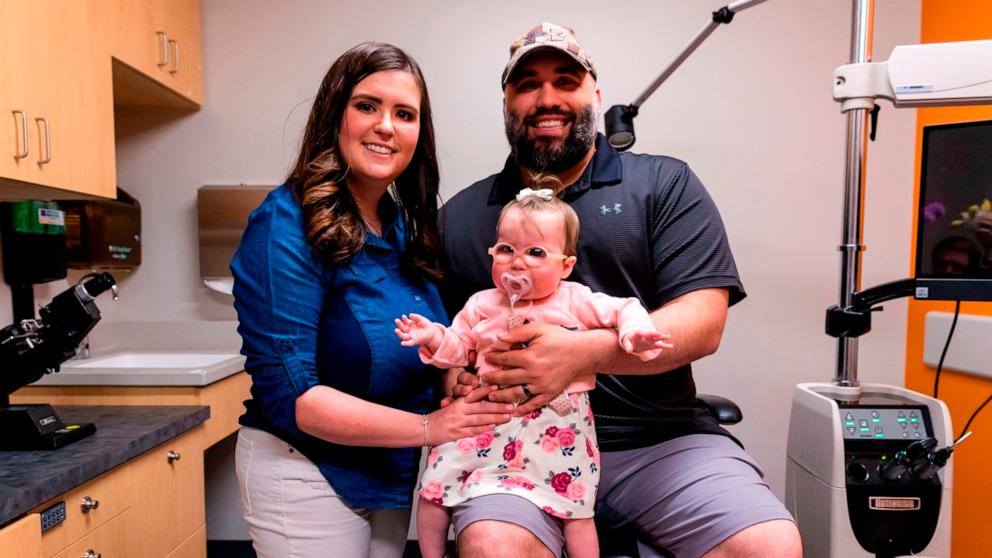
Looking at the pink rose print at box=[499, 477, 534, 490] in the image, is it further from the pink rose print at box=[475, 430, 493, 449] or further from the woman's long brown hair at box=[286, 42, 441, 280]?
the woman's long brown hair at box=[286, 42, 441, 280]

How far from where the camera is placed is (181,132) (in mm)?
2604

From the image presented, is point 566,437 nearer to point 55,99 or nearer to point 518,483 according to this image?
point 518,483

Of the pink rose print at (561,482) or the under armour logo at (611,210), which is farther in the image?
the under armour logo at (611,210)

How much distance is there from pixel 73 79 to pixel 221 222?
83 centimetres

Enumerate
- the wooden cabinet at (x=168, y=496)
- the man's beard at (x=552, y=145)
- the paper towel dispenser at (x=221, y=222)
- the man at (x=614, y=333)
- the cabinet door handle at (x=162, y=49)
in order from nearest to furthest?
1. the man at (x=614, y=333)
2. the man's beard at (x=552, y=145)
3. the wooden cabinet at (x=168, y=496)
4. the cabinet door handle at (x=162, y=49)
5. the paper towel dispenser at (x=221, y=222)

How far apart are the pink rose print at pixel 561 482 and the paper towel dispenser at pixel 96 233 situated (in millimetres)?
2042

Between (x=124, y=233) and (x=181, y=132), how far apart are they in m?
0.47

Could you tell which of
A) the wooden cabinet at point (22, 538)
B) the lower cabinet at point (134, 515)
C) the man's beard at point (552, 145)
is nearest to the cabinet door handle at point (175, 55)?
the lower cabinet at point (134, 515)

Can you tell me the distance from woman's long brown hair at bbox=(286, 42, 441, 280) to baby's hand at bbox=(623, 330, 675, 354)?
495 millimetres

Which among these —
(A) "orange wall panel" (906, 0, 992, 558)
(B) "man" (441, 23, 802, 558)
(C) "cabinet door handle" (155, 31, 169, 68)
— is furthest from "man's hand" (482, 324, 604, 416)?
(C) "cabinet door handle" (155, 31, 169, 68)

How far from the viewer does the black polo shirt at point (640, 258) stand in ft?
4.73

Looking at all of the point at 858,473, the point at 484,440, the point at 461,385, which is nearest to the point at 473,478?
the point at 484,440

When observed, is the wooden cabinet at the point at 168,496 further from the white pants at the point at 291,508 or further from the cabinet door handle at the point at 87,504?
the white pants at the point at 291,508

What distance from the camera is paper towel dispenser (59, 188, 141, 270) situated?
7.65 feet
